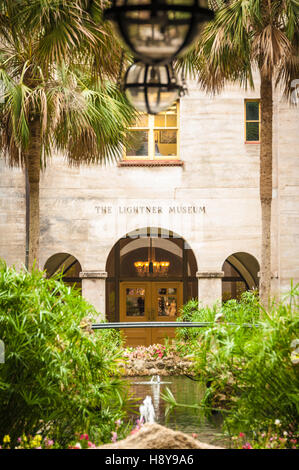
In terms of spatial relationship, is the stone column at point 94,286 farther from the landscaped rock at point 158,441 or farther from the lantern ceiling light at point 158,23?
the lantern ceiling light at point 158,23

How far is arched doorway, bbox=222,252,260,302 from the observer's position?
18766 millimetres

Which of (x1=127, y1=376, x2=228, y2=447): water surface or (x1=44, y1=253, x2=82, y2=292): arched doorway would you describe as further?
(x1=44, y1=253, x2=82, y2=292): arched doorway

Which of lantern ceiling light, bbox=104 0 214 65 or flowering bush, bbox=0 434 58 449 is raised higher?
lantern ceiling light, bbox=104 0 214 65

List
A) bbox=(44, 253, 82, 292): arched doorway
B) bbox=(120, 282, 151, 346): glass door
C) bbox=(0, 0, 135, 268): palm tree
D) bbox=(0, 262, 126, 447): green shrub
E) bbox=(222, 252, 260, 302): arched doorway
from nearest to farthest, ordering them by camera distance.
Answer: bbox=(0, 262, 126, 447): green shrub
bbox=(0, 0, 135, 268): palm tree
bbox=(44, 253, 82, 292): arched doorway
bbox=(222, 252, 260, 302): arched doorway
bbox=(120, 282, 151, 346): glass door

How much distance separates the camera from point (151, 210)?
52.8 ft

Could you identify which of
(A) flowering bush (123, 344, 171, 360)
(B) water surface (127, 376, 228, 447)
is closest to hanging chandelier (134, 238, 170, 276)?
(A) flowering bush (123, 344, 171, 360)

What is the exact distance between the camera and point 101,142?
12.2 m

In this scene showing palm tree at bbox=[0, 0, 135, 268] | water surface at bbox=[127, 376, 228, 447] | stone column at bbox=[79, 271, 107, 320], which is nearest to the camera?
water surface at bbox=[127, 376, 228, 447]

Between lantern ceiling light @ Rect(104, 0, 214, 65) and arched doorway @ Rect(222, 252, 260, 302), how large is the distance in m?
14.8

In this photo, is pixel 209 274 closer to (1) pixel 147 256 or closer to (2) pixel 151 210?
(2) pixel 151 210

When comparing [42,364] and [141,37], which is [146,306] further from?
[141,37]

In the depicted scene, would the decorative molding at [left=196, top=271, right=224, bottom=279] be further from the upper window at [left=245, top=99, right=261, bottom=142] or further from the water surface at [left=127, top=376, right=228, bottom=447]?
the water surface at [left=127, top=376, right=228, bottom=447]
